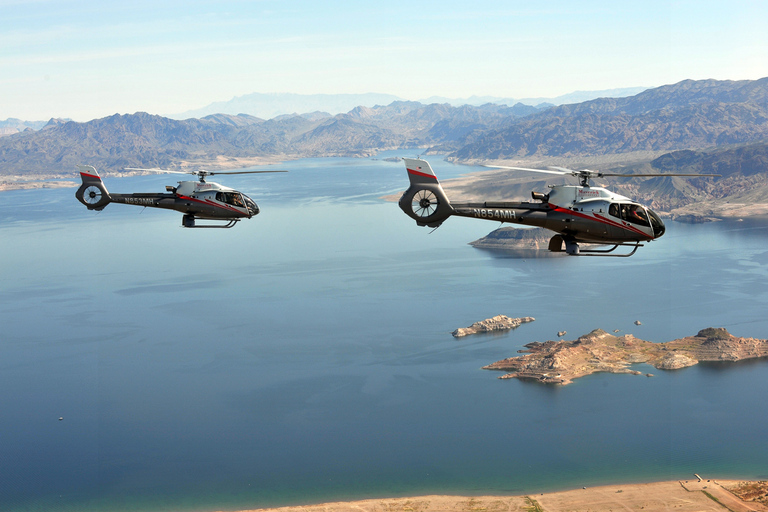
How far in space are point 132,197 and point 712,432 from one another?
274 feet

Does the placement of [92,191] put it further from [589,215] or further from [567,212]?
[589,215]

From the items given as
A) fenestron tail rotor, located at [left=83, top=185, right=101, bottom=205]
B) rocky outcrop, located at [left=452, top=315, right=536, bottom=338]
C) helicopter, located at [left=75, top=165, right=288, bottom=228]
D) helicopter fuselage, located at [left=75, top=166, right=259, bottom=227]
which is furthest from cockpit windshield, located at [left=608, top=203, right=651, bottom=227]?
rocky outcrop, located at [left=452, top=315, right=536, bottom=338]

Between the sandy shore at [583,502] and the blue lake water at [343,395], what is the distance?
202cm

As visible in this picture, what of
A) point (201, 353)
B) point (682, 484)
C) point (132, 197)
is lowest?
point (682, 484)

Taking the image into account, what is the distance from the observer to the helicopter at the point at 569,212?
3819cm

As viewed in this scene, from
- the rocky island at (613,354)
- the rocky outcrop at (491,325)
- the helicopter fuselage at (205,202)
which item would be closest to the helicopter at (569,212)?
the helicopter fuselage at (205,202)

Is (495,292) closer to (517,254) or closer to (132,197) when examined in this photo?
(517,254)

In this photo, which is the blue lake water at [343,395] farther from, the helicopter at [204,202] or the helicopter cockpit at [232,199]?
the helicopter cockpit at [232,199]

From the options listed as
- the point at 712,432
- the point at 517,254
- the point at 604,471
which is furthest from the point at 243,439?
the point at 517,254

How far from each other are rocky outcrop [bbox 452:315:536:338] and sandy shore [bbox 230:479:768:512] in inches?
1903

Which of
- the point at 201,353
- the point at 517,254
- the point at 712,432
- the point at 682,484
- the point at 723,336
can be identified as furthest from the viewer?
the point at 517,254

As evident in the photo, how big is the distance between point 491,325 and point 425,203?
298 ft

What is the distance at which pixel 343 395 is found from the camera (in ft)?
344

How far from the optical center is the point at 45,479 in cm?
8381
